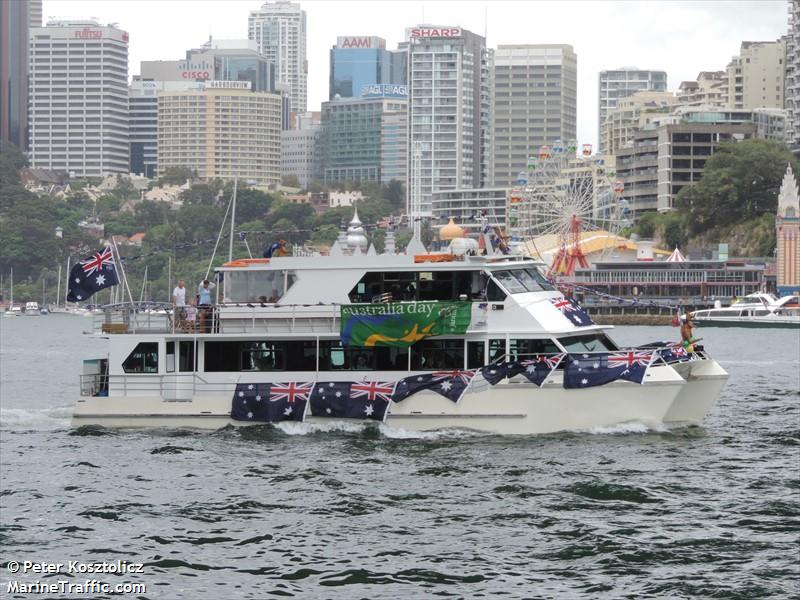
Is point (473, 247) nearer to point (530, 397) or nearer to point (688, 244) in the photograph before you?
point (530, 397)

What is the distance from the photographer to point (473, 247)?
33031 millimetres

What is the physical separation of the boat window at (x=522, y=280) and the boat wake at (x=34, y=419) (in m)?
10.2

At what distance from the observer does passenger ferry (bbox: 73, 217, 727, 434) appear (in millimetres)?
31312

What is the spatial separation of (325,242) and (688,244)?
117 ft

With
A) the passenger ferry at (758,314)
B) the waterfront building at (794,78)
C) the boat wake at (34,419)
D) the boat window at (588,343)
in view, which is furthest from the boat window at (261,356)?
the waterfront building at (794,78)

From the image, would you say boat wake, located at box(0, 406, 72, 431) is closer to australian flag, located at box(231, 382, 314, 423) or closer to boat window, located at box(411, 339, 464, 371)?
australian flag, located at box(231, 382, 314, 423)

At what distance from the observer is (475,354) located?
106 feet

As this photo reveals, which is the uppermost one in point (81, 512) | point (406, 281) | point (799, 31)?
point (799, 31)

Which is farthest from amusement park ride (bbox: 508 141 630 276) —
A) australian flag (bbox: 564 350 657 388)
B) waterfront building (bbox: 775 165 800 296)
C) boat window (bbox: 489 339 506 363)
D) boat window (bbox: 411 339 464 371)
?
australian flag (bbox: 564 350 657 388)

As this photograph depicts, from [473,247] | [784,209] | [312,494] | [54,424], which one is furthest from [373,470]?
[784,209]

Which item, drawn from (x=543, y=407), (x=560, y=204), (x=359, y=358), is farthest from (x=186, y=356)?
(x=560, y=204)

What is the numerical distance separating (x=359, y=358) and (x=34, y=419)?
851 centimetres

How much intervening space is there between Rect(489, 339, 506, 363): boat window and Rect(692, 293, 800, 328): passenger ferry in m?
80.5

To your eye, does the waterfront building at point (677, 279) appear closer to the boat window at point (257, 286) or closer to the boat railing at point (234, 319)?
the boat window at point (257, 286)
